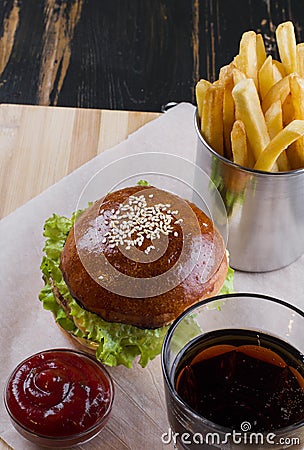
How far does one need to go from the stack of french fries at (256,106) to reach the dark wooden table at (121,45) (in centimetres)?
174

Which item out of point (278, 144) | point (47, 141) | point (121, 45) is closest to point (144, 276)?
point (278, 144)

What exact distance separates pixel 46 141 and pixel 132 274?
3.10ft

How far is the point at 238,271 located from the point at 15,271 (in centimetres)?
73

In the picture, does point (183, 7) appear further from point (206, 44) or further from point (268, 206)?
point (268, 206)

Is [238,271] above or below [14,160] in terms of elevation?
below

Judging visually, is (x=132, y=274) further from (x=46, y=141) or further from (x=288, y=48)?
(x=46, y=141)

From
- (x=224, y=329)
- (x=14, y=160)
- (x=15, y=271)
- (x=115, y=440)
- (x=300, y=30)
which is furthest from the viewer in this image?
(x=300, y=30)

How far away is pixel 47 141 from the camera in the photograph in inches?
110

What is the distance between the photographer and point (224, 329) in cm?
184

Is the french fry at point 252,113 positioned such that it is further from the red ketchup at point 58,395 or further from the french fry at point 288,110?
the red ketchup at point 58,395

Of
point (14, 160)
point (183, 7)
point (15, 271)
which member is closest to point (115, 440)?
point (15, 271)

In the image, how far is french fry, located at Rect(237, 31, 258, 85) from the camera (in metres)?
2.24

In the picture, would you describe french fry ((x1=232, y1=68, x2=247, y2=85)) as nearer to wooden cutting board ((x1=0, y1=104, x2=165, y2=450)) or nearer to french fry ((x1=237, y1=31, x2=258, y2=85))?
french fry ((x1=237, y1=31, x2=258, y2=85))

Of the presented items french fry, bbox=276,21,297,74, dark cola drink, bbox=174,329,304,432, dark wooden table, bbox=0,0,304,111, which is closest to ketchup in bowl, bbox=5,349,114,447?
dark cola drink, bbox=174,329,304,432
